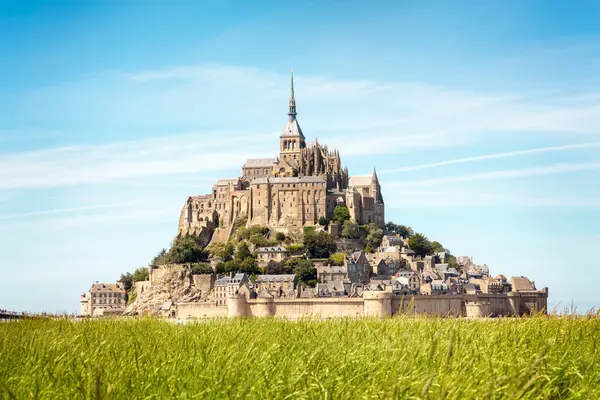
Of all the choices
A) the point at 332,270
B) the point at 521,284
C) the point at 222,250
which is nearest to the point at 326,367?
the point at 332,270

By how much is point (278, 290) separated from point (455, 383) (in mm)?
66784

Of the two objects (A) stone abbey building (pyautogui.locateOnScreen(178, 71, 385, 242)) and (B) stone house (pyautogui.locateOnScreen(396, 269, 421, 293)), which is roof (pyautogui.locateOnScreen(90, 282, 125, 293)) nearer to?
(A) stone abbey building (pyautogui.locateOnScreen(178, 71, 385, 242))

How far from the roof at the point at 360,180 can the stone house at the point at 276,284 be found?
1185 inches

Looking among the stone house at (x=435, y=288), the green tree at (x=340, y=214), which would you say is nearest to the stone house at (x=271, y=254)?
the green tree at (x=340, y=214)

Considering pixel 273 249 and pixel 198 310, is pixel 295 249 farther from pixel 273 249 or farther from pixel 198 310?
pixel 198 310

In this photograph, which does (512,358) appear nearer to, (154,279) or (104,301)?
(154,279)

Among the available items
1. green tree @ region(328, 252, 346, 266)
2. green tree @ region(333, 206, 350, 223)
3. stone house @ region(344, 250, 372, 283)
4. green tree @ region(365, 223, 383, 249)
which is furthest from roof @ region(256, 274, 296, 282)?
green tree @ region(333, 206, 350, 223)

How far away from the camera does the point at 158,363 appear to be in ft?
38.1

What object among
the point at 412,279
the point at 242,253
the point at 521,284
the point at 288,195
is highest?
the point at 288,195

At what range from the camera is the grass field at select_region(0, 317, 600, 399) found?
9508 mm

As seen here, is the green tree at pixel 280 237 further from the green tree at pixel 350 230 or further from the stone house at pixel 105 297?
the stone house at pixel 105 297

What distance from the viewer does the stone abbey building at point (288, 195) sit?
312 ft

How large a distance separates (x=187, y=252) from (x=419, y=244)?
2611 centimetres

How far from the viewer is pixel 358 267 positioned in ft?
266
